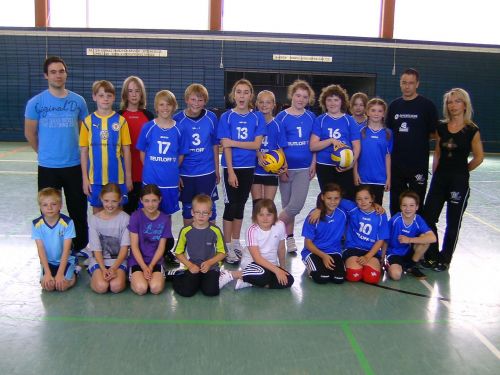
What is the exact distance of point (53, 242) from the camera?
3238mm

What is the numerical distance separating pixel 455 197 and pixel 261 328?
2.11 meters

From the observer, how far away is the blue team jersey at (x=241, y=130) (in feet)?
12.3

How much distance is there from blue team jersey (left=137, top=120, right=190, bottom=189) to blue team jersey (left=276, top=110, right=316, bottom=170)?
0.96m

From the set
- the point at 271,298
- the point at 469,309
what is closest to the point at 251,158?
the point at 271,298

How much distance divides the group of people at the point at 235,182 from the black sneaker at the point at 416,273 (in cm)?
1

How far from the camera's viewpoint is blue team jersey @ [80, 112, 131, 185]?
3574mm

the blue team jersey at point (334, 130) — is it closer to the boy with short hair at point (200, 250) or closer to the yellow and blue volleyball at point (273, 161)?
the yellow and blue volleyball at point (273, 161)

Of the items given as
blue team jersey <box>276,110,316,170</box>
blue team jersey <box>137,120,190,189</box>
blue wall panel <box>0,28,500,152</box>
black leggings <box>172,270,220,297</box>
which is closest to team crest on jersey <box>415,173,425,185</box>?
blue team jersey <box>276,110,316,170</box>

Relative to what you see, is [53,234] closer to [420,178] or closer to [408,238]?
[408,238]

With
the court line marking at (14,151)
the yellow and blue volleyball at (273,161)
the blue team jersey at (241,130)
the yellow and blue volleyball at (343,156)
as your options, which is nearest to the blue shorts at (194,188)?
the blue team jersey at (241,130)

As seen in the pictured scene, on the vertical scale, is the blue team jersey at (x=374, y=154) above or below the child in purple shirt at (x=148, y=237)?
above

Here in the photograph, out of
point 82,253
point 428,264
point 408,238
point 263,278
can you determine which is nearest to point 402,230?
point 408,238

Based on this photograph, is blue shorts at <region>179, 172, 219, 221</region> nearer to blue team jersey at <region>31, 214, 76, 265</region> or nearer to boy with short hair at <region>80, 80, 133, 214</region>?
boy with short hair at <region>80, 80, 133, 214</region>

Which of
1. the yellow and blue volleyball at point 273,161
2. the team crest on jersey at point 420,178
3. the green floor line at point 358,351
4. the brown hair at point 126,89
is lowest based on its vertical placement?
the green floor line at point 358,351
